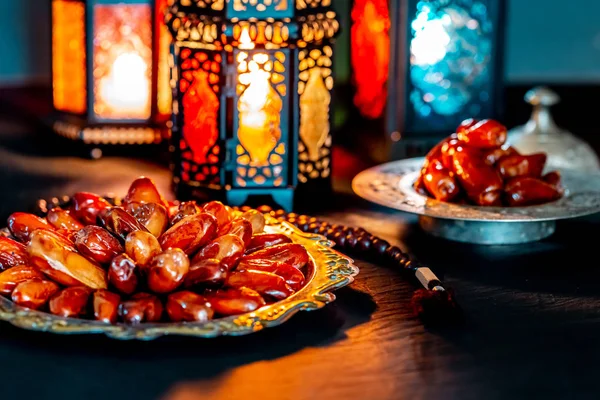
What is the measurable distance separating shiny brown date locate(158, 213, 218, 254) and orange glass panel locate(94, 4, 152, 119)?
0.92m

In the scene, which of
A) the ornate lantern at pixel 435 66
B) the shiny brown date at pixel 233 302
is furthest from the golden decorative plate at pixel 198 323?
the ornate lantern at pixel 435 66

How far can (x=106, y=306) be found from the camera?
3.16ft

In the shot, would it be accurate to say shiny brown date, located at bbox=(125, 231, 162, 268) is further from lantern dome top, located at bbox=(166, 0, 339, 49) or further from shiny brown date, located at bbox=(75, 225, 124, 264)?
lantern dome top, located at bbox=(166, 0, 339, 49)

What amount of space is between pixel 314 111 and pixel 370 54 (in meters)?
0.44

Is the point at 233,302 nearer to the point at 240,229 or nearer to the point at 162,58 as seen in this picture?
the point at 240,229

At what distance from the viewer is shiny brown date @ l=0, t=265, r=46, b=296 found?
3.32ft

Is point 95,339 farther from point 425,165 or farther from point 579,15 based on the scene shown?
point 579,15

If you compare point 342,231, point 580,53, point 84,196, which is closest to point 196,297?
point 84,196

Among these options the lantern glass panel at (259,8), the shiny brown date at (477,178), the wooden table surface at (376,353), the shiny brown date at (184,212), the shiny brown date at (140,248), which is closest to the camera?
the wooden table surface at (376,353)

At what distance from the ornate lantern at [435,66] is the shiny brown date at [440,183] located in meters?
0.48

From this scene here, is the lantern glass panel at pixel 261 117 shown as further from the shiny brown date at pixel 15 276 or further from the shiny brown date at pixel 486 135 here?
the shiny brown date at pixel 15 276

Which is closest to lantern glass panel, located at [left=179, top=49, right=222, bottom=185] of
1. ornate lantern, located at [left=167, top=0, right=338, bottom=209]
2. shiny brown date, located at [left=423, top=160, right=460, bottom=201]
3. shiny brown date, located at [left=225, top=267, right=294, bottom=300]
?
ornate lantern, located at [left=167, top=0, right=338, bottom=209]

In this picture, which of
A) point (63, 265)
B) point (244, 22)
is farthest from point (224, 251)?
point (244, 22)

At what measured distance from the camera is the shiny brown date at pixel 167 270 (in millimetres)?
973
